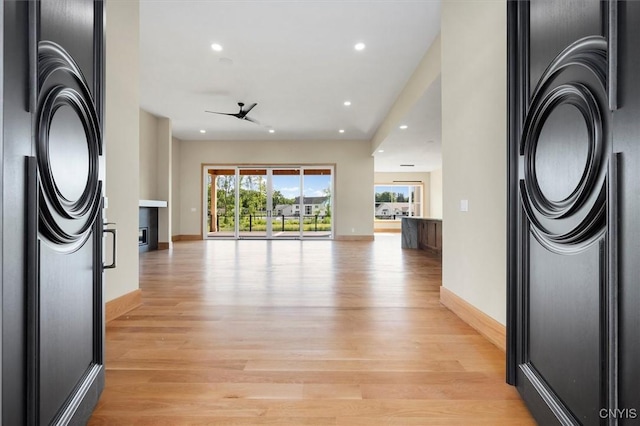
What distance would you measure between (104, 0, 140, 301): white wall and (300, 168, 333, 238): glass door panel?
25.6ft

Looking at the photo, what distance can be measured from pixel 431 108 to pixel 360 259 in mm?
3021

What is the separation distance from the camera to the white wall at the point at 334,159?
34.1 ft

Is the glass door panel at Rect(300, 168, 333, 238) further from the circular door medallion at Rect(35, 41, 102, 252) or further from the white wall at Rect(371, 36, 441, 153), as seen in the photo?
the circular door medallion at Rect(35, 41, 102, 252)

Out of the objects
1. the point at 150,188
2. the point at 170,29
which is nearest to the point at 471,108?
the point at 170,29

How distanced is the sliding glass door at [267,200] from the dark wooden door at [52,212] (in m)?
9.16

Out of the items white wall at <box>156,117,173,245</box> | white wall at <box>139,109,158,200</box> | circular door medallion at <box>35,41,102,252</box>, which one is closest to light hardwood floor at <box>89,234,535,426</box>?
circular door medallion at <box>35,41,102,252</box>

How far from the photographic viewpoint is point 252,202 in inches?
420

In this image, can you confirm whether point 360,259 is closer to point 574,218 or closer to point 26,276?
point 574,218

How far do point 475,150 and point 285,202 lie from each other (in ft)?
28.5

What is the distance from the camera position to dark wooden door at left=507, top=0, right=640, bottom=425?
81cm

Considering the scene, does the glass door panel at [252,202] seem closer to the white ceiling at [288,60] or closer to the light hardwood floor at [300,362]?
the white ceiling at [288,60]

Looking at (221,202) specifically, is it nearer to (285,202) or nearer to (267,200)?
(267,200)

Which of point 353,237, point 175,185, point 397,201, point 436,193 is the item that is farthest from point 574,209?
point 397,201

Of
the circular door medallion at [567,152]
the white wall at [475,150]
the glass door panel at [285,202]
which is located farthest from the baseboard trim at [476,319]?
the glass door panel at [285,202]
